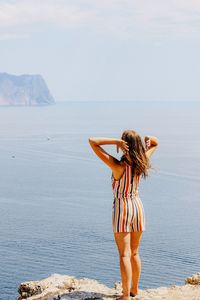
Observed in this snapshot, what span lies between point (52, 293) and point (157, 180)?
80148 millimetres

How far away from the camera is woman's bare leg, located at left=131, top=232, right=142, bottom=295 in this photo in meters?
7.44

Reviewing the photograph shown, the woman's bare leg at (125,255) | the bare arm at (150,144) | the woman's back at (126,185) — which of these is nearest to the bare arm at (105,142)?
the woman's back at (126,185)

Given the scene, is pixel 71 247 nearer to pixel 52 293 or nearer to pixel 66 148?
pixel 52 293

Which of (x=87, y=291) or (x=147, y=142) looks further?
(x=87, y=291)

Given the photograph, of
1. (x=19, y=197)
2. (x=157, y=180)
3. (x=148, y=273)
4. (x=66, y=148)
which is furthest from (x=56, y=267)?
(x=66, y=148)

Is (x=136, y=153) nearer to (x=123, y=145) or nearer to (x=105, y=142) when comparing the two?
(x=123, y=145)

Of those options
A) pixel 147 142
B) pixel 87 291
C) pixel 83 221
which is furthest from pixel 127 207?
pixel 83 221

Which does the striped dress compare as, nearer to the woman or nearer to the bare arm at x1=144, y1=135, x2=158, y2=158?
the woman

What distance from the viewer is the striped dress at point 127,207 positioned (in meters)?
7.23

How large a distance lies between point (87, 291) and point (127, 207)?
5.69 feet

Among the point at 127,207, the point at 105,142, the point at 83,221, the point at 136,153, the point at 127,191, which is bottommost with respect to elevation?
the point at 83,221

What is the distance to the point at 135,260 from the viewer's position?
770cm

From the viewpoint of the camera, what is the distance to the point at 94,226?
200 feet

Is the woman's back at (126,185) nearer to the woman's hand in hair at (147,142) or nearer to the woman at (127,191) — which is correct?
the woman at (127,191)
